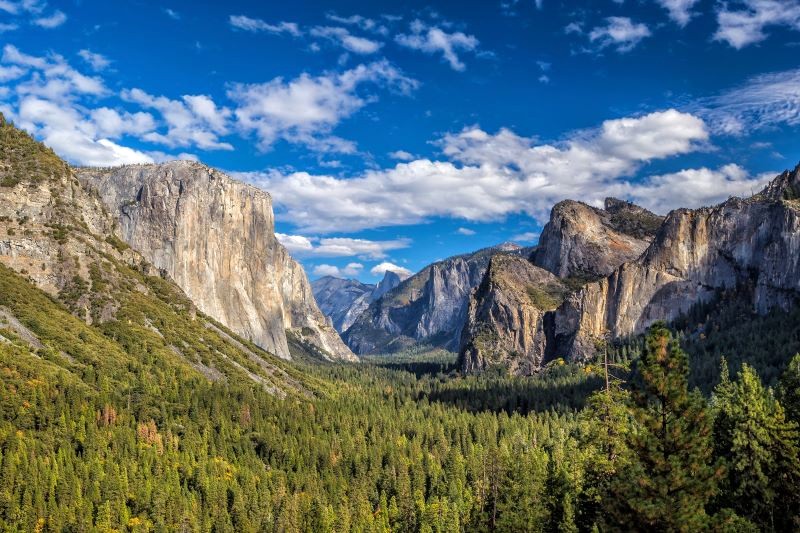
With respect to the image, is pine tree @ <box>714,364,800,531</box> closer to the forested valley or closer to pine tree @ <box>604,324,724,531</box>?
the forested valley

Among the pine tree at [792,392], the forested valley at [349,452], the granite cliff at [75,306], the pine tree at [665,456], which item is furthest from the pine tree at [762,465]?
the granite cliff at [75,306]

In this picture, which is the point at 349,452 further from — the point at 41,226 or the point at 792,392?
the point at 41,226

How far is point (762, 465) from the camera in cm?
4378

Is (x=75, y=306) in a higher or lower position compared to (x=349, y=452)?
higher

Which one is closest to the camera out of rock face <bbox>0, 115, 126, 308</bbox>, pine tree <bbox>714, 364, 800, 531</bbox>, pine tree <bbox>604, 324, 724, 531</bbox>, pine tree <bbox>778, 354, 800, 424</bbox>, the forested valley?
pine tree <bbox>604, 324, 724, 531</bbox>

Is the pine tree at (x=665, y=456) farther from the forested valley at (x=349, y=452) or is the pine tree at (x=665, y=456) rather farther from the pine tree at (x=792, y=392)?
the pine tree at (x=792, y=392)

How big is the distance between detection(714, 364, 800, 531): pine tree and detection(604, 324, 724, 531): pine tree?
328 inches

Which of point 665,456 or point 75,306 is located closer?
point 665,456

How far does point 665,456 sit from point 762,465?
13.0 m

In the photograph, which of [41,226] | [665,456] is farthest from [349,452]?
[665,456]

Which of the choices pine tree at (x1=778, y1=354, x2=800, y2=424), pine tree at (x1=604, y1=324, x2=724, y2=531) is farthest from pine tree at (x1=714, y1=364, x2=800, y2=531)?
pine tree at (x1=604, y1=324, x2=724, y2=531)

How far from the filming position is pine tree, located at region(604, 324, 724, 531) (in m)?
33.9

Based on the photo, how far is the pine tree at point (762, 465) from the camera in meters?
42.0

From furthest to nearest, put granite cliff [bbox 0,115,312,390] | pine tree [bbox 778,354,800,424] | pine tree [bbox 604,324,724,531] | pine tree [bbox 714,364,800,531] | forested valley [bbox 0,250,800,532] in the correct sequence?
granite cliff [bbox 0,115,312,390], pine tree [bbox 778,354,800,424], pine tree [bbox 714,364,800,531], forested valley [bbox 0,250,800,532], pine tree [bbox 604,324,724,531]
